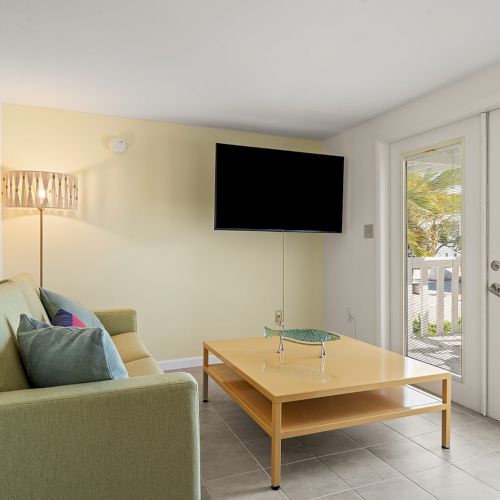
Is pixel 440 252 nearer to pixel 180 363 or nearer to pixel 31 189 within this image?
pixel 180 363

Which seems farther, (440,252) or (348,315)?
(348,315)

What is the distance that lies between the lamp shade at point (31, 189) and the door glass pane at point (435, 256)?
2.77 metres

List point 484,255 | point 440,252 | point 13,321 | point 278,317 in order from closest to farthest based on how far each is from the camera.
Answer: point 13,321 < point 484,255 < point 440,252 < point 278,317

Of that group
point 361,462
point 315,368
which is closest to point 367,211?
point 315,368

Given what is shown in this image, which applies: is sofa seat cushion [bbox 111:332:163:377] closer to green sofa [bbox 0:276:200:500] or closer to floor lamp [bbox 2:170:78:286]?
green sofa [bbox 0:276:200:500]

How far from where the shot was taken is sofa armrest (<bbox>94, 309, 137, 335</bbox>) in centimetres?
308

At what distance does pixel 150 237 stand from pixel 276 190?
1.21 meters


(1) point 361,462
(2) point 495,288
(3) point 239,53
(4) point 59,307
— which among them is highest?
(3) point 239,53

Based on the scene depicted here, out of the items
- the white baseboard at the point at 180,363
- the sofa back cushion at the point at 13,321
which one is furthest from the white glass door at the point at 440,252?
the sofa back cushion at the point at 13,321

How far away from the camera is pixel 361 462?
2.16m

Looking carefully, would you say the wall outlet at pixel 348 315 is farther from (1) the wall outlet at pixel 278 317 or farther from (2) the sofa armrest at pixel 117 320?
(2) the sofa armrest at pixel 117 320

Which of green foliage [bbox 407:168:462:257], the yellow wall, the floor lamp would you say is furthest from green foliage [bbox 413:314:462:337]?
the floor lamp

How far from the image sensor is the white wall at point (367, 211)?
3135 millimetres

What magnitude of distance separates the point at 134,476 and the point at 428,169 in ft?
9.56
